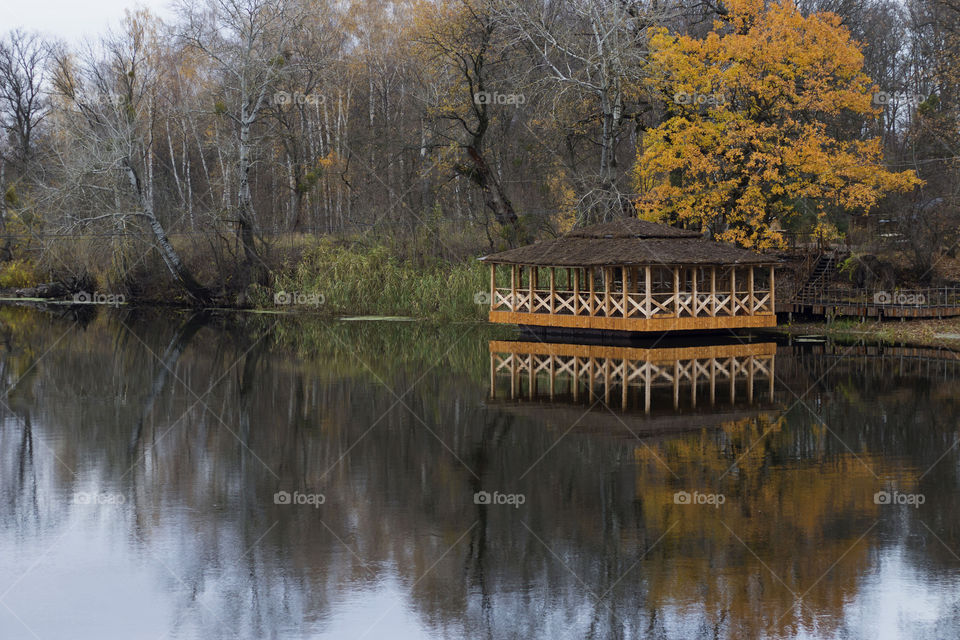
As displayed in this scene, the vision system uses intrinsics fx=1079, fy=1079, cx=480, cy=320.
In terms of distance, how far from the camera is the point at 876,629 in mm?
8875

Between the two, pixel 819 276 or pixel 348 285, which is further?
pixel 348 285

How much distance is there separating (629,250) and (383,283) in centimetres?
1413

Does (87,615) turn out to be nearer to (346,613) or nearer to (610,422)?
(346,613)

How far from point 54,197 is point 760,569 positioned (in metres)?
37.3

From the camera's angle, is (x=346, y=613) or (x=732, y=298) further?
(x=732, y=298)

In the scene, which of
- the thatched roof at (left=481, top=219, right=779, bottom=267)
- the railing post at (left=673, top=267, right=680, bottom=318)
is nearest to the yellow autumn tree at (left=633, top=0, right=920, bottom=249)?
the thatched roof at (left=481, top=219, right=779, bottom=267)

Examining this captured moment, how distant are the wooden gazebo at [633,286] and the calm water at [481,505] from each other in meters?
7.52

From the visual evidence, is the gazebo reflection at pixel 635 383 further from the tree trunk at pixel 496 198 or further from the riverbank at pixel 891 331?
the tree trunk at pixel 496 198

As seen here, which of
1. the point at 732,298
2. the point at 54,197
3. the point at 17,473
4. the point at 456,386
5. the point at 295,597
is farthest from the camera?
the point at 54,197

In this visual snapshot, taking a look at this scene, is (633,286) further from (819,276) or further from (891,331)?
(819,276)

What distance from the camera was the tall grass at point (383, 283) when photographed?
39.8m

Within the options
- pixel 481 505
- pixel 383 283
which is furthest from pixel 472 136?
pixel 481 505

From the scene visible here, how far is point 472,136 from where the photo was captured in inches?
1735

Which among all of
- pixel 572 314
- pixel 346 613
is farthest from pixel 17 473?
pixel 572 314
